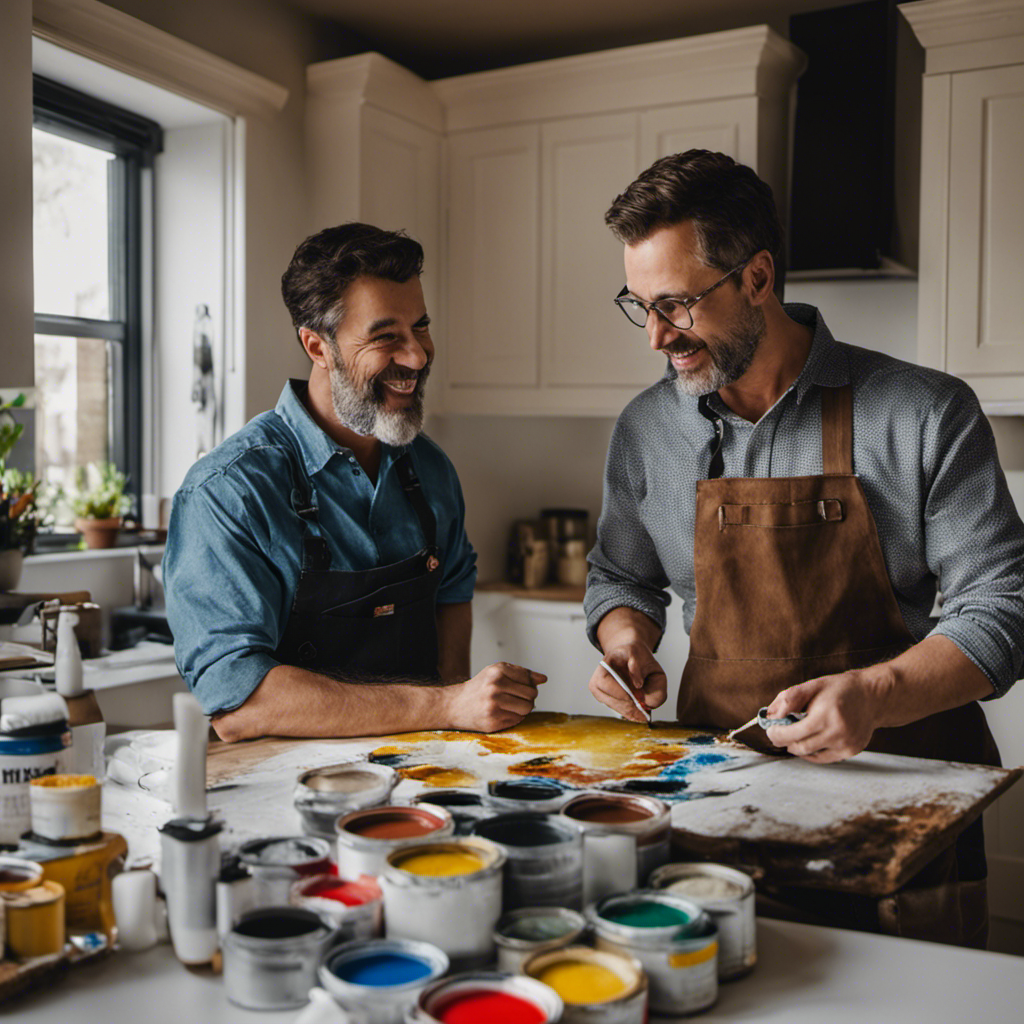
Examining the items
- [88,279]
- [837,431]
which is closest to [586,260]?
[88,279]

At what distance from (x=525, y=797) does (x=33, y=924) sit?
0.51m

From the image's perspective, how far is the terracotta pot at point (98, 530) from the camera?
10.4 ft

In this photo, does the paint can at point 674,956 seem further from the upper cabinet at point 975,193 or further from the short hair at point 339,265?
the upper cabinet at point 975,193

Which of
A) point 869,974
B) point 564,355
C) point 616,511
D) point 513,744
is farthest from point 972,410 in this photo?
point 564,355

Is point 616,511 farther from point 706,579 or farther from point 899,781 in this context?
point 899,781

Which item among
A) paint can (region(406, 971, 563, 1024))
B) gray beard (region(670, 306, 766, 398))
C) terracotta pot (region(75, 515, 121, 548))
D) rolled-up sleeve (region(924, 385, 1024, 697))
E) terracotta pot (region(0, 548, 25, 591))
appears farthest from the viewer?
terracotta pot (region(75, 515, 121, 548))

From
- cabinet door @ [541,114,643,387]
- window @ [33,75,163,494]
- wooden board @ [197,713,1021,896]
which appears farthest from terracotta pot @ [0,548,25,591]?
cabinet door @ [541,114,643,387]

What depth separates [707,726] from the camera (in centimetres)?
174

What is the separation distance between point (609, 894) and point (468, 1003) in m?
0.22

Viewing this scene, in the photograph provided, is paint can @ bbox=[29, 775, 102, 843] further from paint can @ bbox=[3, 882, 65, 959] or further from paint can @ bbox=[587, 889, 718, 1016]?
paint can @ bbox=[587, 889, 718, 1016]

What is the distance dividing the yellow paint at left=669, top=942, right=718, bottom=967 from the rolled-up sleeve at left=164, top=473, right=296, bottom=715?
36.7 inches

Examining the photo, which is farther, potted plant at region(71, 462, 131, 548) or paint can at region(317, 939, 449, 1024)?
potted plant at region(71, 462, 131, 548)

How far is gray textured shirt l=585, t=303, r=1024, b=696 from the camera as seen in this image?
169 cm

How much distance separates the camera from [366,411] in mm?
1988
